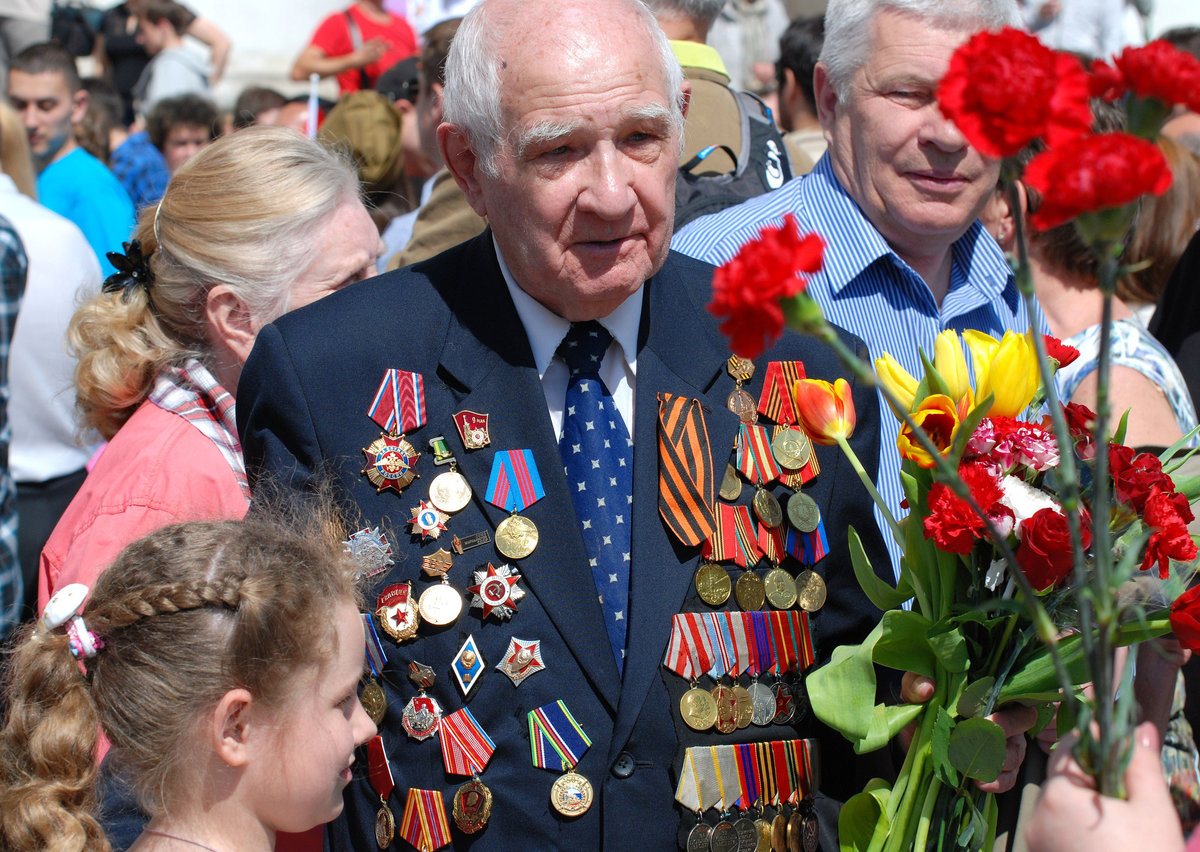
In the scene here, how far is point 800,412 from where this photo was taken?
72.0 inches

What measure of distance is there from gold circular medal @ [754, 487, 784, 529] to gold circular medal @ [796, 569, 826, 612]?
104 mm

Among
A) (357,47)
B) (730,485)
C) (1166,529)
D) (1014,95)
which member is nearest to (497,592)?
(730,485)

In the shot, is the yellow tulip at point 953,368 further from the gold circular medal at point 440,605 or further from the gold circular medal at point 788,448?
the gold circular medal at point 440,605

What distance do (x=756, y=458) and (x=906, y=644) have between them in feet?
1.60

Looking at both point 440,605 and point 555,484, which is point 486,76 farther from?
point 440,605

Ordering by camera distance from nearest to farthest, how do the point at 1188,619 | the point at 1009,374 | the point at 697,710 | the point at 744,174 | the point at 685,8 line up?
the point at 1188,619 → the point at 1009,374 → the point at 697,710 → the point at 744,174 → the point at 685,8

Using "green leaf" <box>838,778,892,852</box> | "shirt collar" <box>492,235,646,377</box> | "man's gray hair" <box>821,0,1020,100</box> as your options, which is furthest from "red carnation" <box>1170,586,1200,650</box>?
"man's gray hair" <box>821,0,1020,100</box>

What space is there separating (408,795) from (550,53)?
1272mm

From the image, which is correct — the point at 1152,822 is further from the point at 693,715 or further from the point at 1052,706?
the point at 693,715

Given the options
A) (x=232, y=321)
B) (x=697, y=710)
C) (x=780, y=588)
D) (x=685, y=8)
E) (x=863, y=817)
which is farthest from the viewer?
(x=685, y=8)

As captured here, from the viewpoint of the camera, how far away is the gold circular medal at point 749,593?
210 cm

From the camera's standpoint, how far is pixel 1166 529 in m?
1.58

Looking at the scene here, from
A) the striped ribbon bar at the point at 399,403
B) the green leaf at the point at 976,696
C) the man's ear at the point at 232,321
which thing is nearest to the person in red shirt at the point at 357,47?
the man's ear at the point at 232,321

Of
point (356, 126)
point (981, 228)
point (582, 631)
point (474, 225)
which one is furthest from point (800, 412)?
point (356, 126)
